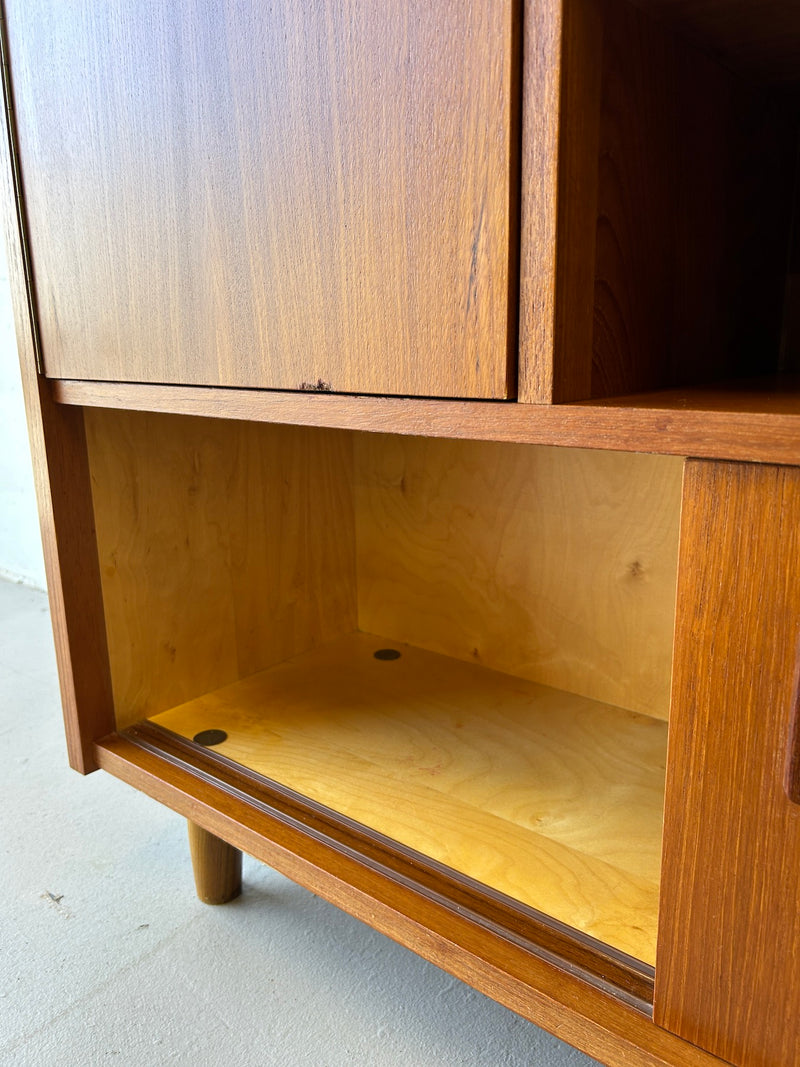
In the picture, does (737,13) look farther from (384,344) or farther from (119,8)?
(119,8)

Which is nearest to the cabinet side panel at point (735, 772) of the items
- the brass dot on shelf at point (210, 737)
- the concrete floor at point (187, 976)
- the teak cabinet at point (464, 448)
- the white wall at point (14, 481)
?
the teak cabinet at point (464, 448)

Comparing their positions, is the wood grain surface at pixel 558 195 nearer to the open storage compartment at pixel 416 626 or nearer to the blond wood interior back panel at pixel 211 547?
the open storage compartment at pixel 416 626

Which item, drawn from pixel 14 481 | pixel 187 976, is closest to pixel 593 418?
pixel 187 976

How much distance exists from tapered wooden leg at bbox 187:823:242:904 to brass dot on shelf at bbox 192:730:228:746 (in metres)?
0.09

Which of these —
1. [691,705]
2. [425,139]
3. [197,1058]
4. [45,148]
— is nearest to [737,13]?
[425,139]

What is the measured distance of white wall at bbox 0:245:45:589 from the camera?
6.04 ft

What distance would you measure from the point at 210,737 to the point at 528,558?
1.23 ft

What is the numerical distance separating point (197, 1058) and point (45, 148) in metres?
0.74

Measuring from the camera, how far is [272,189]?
50 centimetres

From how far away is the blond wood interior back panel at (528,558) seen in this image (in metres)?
0.79

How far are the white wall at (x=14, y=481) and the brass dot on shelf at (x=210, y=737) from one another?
4.08ft

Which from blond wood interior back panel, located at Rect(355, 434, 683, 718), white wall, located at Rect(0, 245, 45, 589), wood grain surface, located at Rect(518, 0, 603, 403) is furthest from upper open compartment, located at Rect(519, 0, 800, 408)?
white wall, located at Rect(0, 245, 45, 589)

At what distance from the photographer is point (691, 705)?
0.38 metres

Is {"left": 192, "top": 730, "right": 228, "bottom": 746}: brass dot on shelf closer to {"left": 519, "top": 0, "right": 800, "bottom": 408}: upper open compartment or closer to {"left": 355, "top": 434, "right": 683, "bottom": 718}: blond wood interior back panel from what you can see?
{"left": 355, "top": 434, "right": 683, "bottom": 718}: blond wood interior back panel
